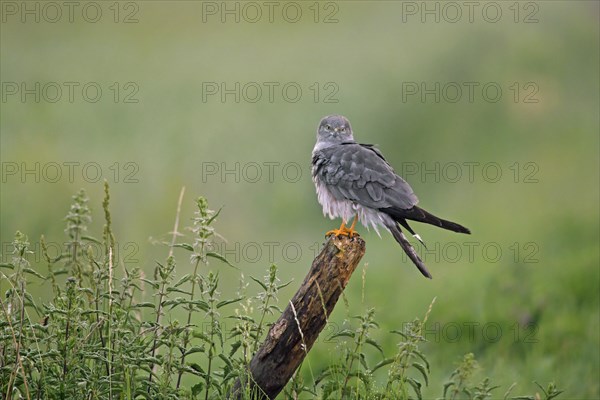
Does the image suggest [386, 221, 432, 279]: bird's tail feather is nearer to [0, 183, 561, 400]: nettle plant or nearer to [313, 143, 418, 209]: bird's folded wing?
[313, 143, 418, 209]: bird's folded wing


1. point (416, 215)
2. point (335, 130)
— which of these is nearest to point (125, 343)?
point (416, 215)

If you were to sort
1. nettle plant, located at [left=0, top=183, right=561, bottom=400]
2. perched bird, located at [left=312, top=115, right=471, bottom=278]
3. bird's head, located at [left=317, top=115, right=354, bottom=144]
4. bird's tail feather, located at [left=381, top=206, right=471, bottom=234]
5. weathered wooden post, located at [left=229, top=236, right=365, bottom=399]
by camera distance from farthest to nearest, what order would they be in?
1. bird's head, located at [left=317, top=115, right=354, bottom=144]
2. perched bird, located at [left=312, top=115, right=471, bottom=278]
3. bird's tail feather, located at [left=381, top=206, right=471, bottom=234]
4. weathered wooden post, located at [left=229, top=236, right=365, bottom=399]
5. nettle plant, located at [left=0, top=183, right=561, bottom=400]

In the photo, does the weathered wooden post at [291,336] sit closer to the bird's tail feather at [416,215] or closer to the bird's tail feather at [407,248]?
the bird's tail feather at [407,248]

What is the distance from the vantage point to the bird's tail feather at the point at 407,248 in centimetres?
582

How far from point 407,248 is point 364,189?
82 centimetres

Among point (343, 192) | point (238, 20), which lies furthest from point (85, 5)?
point (343, 192)

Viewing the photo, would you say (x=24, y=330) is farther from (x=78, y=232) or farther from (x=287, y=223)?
(x=287, y=223)

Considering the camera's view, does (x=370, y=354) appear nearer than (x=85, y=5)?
Yes

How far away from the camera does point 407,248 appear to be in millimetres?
6117

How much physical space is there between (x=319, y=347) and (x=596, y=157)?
23.2ft

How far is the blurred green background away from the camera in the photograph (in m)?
11.5

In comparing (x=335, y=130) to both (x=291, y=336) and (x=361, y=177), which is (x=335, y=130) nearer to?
(x=361, y=177)

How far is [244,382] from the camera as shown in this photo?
16.5 ft

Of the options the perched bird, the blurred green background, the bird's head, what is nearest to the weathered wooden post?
the perched bird
